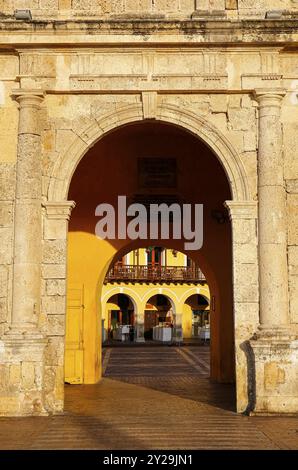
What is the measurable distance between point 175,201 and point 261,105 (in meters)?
3.95

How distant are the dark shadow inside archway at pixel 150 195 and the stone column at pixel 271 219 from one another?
141 inches

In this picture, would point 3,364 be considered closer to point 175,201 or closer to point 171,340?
point 175,201

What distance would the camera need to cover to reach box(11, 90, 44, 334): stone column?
7973 millimetres

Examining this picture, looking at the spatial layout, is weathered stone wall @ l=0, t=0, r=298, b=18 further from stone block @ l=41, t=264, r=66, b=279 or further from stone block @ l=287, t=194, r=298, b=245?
stone block @ l=41, t=264, r=66, b=279

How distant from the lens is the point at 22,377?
25.1ft

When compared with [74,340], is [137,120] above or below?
above

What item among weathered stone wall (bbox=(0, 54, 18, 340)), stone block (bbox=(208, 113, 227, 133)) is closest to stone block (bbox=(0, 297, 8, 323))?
weathered stone wall (bbox=(0, 54, 18, 340))

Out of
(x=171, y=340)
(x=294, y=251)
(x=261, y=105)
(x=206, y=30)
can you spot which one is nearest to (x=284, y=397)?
(x=294, y=251)

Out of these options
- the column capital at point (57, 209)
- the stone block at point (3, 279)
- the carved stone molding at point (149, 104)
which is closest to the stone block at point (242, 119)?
the carved stone molding at point (149, 104)

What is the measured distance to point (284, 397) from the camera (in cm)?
764

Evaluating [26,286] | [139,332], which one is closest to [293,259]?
[26,286]

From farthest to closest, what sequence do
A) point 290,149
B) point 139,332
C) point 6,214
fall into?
1. point 139,332
2. point 290,149
3. point 6,214

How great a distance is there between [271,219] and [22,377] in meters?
3.91

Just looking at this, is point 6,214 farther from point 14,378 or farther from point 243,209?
point 243,209
